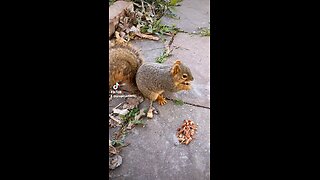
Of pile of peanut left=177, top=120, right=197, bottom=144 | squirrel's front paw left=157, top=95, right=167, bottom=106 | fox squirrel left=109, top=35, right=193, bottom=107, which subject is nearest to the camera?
pile of peanut left=177, top=120, right=197, bottom=144

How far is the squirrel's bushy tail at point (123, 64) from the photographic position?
2.12m

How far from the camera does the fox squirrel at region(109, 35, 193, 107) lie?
2.23m

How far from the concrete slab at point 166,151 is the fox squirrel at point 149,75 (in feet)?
0.56

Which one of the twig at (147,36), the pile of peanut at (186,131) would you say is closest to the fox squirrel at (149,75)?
the pile of peanut at (186,131)

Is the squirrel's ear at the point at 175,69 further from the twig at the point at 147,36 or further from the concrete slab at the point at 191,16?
the concrete slab at the point at 191,16

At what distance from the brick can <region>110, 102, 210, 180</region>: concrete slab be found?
1.38m

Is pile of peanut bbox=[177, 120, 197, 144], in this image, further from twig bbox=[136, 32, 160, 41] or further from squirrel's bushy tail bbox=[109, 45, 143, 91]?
twig bbox=[136, 32, 160, 41]

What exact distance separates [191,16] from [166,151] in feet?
8.12

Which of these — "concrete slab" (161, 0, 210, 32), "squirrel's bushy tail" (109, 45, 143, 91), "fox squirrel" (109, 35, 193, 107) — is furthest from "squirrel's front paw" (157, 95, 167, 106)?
"concrete slab" (161, 0, 210, 32)

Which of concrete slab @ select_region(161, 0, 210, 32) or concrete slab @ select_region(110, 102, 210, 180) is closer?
concrete slab @ select_region(110, 102, 210, 180)

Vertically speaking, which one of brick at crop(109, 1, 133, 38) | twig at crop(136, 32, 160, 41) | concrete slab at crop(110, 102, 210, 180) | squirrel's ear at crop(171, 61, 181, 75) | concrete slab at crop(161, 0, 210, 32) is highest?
squirrel's ear at crop(171, 61, 181, 75)
